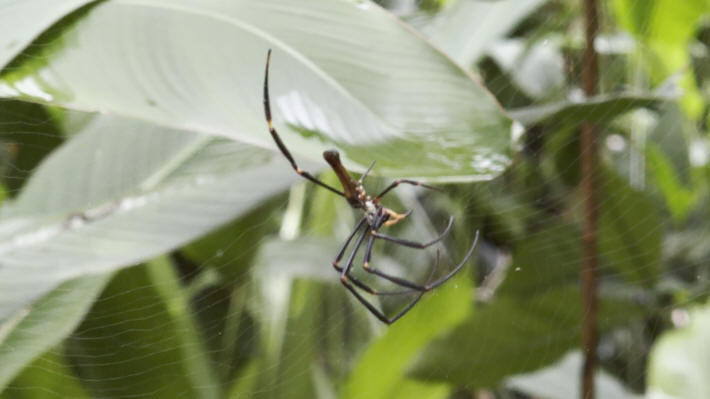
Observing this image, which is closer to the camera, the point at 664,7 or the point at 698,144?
the point at 664,7

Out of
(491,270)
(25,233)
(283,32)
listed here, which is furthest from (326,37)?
(491,270)

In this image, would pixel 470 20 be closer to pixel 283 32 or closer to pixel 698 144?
pixel 283 32

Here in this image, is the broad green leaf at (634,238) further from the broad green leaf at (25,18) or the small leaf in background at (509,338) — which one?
the broad green leaf at (25,18)

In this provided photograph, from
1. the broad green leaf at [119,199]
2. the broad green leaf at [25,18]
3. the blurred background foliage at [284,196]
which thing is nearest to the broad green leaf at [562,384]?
the blurred background foliage at [284,196]

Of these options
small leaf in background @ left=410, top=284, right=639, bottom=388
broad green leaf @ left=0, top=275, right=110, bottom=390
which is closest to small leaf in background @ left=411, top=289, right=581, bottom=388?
small leaf in background @ left=410, top=284, right=639, bottom=388

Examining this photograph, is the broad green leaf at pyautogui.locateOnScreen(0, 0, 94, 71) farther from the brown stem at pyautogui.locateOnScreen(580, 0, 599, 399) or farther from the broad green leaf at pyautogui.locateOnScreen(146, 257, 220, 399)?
the brown stem at pyautogui.locateOnScreen(580, 0, 599, 399)

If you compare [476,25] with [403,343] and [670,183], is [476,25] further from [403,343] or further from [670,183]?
[670,183]
